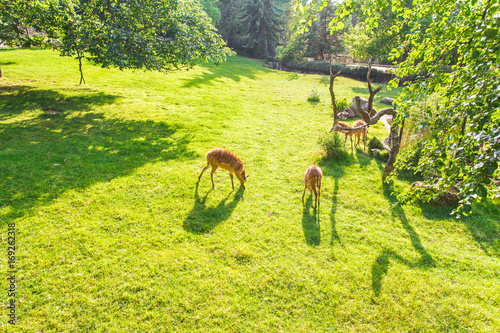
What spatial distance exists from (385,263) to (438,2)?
5896 mm

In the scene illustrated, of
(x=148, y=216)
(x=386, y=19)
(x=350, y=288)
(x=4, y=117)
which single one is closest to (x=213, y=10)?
(x=386, y=19)

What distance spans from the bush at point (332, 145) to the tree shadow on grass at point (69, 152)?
6171 millimetres

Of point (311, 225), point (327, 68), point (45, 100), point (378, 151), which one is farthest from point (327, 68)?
point (311, 225)

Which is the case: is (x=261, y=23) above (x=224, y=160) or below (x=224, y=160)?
above

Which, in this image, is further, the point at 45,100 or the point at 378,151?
the point at 45,100

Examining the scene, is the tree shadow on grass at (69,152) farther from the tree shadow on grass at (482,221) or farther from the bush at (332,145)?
the tree shadow on grass at (482,221)

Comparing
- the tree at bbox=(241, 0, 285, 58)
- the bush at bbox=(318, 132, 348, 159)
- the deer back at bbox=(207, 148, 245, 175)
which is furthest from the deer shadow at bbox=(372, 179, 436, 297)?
the tree at bbox=(241, 0, 285, 58)

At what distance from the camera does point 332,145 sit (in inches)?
446

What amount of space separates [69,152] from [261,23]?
155 feet

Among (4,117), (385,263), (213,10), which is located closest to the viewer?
(385,263)

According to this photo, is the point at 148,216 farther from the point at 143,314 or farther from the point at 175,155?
the point at 175,155

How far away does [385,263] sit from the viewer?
6230 mm

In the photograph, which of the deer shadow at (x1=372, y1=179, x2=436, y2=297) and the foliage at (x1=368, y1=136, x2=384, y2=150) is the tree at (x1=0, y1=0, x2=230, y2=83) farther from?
the deer shadow at (x1=372, y1=179, x2=436, y2=297)

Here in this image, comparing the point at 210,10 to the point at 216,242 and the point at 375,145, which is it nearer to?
the point at 375,145
